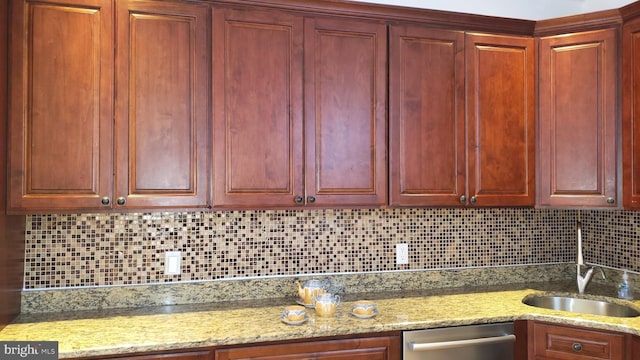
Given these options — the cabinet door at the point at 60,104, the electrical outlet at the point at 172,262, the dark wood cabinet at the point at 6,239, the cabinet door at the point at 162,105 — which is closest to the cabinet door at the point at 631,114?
the cabinet door at the point at 162,105

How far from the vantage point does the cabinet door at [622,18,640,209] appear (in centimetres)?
244

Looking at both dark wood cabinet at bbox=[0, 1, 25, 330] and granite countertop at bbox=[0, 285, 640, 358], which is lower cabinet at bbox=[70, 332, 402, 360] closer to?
granite countertop at bbox=[0, 285, 640, 358]

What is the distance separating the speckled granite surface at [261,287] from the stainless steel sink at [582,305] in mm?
306

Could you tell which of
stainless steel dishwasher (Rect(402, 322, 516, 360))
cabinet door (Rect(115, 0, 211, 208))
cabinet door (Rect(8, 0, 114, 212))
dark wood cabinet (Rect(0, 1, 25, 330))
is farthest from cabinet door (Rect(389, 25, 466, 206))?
dark wood cabinet (Rect(0, 1, 25, 330))

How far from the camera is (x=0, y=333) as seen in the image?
1.97 meters

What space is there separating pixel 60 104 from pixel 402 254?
1929mm

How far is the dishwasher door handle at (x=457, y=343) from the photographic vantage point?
2170 millimetres

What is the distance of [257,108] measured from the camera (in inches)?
90.7

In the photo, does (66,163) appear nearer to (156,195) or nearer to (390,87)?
(156,195)

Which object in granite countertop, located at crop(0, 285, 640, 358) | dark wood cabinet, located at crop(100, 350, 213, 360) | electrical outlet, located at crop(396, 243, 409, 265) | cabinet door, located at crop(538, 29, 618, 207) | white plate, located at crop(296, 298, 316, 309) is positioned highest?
cabinet door, located at crop(538, 29, 618, 207)

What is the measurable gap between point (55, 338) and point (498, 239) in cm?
244

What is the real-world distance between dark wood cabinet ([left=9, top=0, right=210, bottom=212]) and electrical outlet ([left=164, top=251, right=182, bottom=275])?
430 millimetres

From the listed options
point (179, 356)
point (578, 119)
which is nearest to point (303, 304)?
point (179, 356)

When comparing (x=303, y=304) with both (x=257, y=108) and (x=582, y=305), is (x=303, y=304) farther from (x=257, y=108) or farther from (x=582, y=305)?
(x=582, y=305)
